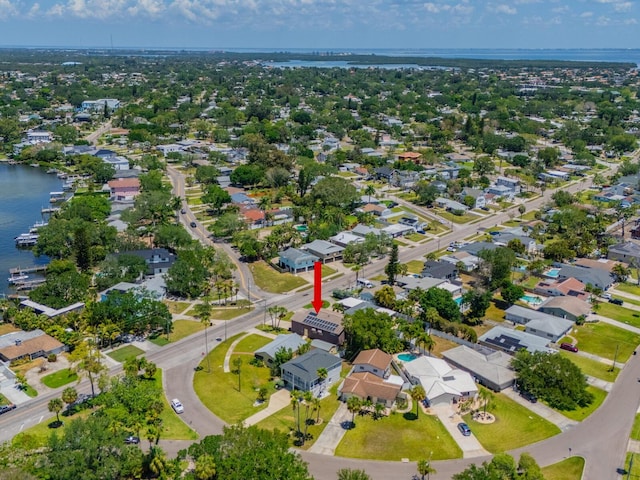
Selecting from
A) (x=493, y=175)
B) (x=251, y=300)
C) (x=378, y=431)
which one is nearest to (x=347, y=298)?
(x=251, y=300)

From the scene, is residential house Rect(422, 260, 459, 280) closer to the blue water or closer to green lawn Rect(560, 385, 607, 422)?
green lawn Rect(560, 385, 607, 422)

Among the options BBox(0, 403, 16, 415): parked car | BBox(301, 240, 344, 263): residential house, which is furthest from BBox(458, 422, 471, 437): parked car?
BBox(301, 240, 344, 263): residential house

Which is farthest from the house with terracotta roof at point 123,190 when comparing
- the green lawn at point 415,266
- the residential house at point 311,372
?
the residential house at point 311,372

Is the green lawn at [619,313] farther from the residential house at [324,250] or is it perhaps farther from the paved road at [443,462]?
the residential house at [324,250]

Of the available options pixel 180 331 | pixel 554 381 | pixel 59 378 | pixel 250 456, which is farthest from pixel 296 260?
pixel 250 456

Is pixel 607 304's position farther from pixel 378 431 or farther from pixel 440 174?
pixel 440 174
